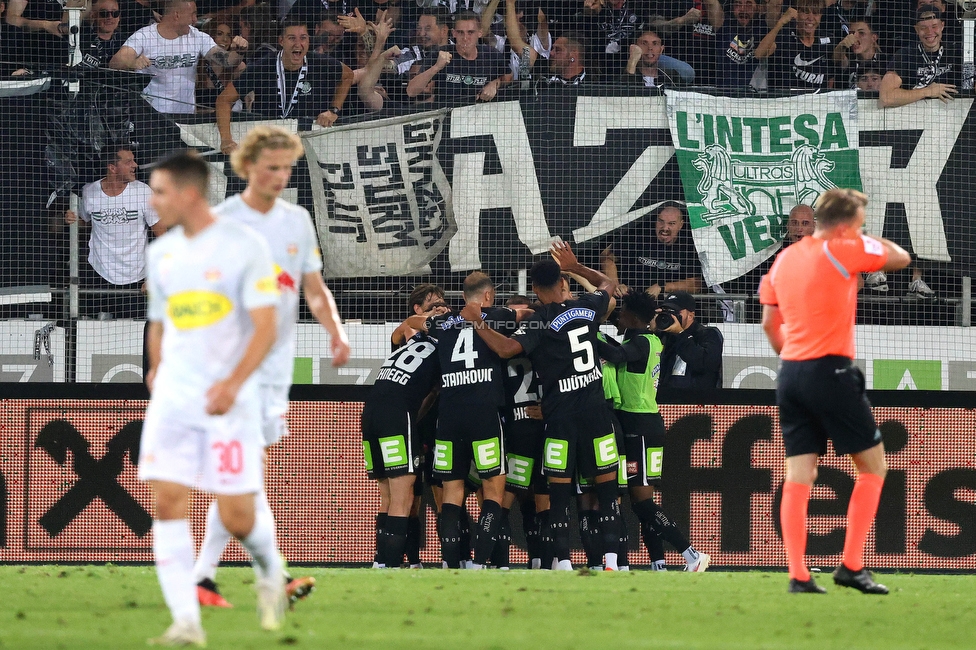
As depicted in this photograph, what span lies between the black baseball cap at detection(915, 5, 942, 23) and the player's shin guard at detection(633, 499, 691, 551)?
18.3 ft

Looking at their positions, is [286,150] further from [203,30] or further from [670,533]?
[203,30]

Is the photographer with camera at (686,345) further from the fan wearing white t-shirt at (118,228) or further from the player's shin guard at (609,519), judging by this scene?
the fan wearing white t-shirt at (118,228)

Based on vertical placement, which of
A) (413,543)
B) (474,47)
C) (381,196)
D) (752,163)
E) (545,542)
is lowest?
(413,543)

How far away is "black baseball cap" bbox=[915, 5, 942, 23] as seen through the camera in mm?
12195

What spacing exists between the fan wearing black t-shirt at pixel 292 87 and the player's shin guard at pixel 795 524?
6.50 metres

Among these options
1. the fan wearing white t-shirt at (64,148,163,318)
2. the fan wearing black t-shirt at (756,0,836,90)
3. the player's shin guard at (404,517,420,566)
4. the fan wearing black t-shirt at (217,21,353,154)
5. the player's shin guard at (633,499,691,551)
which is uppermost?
the fan wearing black t-shirt at (756,0,836,90)

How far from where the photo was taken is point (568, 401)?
380 inches

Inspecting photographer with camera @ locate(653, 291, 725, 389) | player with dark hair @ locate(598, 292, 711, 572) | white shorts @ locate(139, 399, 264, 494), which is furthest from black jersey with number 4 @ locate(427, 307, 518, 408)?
white shorts @ locate(139, 399, 264, 494)

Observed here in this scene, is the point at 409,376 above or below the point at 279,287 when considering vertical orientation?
below

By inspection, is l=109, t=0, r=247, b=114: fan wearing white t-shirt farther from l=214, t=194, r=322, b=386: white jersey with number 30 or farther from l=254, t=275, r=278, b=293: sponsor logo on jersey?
l=254, t=275, r=278, b=293: sponsor logo on jersey

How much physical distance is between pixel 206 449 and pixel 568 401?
524 cm

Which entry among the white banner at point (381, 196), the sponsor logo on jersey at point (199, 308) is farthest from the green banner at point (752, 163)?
the sponsor logo on jersey at point (199, 308)

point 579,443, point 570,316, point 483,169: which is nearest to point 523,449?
point 579,443

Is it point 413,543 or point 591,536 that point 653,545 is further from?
point 413,543
